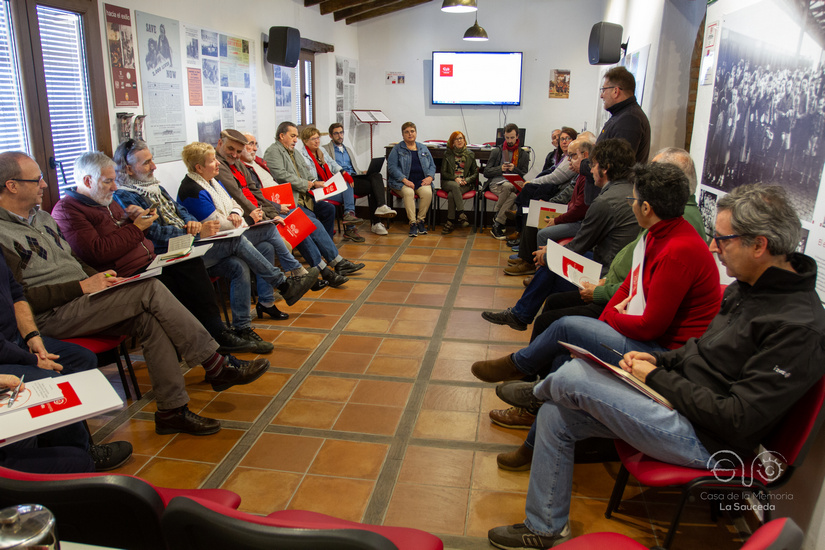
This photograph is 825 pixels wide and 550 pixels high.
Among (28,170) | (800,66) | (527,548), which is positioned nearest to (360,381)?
(527,548)

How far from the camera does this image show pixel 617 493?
2289 mm

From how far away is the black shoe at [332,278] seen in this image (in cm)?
532

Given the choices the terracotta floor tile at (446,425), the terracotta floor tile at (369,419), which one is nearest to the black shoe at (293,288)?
the terracotta floor tile at (369,419)

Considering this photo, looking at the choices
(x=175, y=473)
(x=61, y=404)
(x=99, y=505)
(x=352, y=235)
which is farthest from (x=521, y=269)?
(x=99, y=505)

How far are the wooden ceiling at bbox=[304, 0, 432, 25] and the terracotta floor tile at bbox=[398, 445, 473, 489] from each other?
6647 millimetres

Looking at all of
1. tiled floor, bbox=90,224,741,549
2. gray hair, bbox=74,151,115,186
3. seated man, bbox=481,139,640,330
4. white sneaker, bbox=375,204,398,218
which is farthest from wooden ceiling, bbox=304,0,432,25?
seated man, bbox=481,139,640,330

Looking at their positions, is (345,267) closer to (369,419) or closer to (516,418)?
(369,419)

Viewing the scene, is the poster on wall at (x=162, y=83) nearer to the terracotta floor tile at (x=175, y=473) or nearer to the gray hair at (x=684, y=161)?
the terracotta floor tile at (x=175, y=473)

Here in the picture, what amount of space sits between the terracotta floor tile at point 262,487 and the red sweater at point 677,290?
1560mm

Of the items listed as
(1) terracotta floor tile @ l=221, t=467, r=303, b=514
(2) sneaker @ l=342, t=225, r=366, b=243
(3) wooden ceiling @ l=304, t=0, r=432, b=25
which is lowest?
(1) terracotta floor tile @ l=221, t=467, r=303, b=514

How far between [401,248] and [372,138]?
3.72 m

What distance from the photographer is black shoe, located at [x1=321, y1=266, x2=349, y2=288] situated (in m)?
5.32

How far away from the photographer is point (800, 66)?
237 cm

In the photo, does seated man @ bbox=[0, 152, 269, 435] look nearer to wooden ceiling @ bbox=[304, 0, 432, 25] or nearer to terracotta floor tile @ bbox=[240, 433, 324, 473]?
terracotta floor tile @ bbox=[240, 433, 324, 473]
